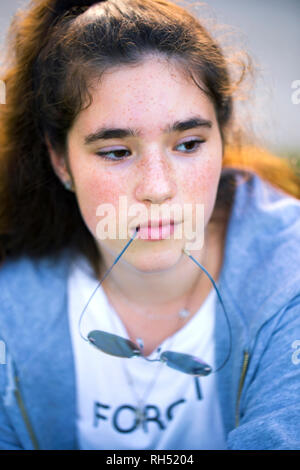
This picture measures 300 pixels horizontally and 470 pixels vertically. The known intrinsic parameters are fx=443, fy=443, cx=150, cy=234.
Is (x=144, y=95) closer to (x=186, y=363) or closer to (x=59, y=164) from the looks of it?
(x=59, y=164)

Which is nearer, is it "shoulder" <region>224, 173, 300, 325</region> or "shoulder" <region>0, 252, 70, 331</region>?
"shoulder" <region>224, 173, 300, 325</region>

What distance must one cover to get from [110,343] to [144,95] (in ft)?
2.12

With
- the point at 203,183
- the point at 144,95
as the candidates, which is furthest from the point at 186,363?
the point at 144,95

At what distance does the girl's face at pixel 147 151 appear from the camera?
1.02 meters

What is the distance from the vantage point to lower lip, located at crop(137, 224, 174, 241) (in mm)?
1081

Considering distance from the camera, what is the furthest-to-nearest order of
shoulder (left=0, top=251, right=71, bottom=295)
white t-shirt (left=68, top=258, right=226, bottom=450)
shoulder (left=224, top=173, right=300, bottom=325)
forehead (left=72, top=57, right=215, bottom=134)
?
shoulder (left=0, top=251, right=71, bottom=295)
white t-shirt (left=68, top=258, right=226, bottom=450)
shoulder (left=224, top=173, right=300, bottom=325)
forehead (left=72, top=57, right=215, bottom=134)

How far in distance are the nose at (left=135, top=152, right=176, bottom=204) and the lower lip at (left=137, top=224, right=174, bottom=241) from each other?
72mm

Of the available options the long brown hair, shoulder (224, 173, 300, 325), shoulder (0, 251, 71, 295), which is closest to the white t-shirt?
shoulder (224, 173, 300, 325)

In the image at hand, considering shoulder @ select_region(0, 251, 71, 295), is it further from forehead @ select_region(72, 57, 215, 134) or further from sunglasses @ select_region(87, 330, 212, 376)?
forehead @ select_region(72, 57, 215, 134)

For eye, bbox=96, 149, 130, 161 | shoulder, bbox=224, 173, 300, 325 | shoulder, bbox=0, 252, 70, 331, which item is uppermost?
eye, bbox=96, 149, 130, 161

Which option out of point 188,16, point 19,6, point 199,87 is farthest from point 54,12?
point 199,87

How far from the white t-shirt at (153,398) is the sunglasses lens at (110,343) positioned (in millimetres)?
69

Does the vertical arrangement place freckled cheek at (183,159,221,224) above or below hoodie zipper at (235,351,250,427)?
above
